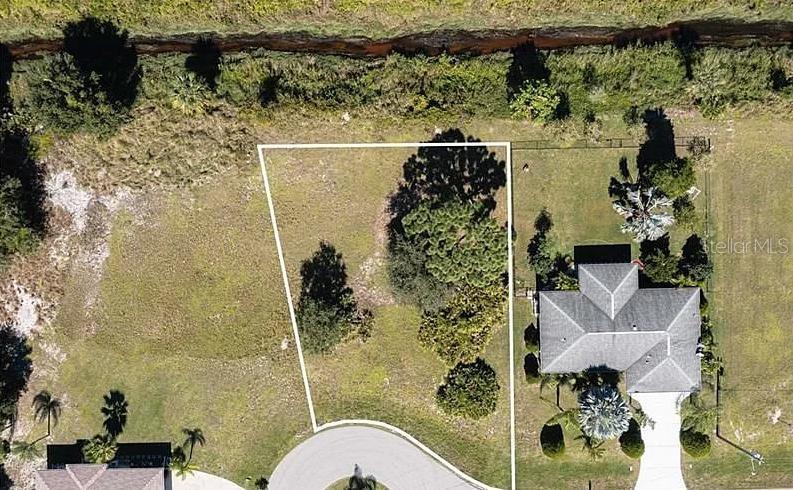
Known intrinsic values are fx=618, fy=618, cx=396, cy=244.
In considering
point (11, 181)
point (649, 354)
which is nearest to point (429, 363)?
point (649, 354)

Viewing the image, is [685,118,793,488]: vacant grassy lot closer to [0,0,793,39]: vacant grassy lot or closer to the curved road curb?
[0,0,793,39]: vacant grassy lot

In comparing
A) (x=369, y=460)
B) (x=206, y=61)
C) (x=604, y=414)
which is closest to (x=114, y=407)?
(x=369, y=460)

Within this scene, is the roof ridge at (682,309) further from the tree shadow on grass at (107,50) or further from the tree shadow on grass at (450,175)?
the tree shadow on grass at (107,50)

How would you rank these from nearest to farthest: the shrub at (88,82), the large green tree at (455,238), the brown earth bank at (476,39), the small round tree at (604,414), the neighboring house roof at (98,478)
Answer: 1. the large green tree at (455,238)
2. the shrub at (88,82)
3. the small round tree at (604,414)
4. the neighboring house roof at (98,478)
5. the brown earth bank at (476,39)

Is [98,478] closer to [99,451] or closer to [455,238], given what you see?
[99,451]

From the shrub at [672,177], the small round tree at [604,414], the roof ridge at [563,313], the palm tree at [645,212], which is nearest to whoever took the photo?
the small round tree at [604,414]

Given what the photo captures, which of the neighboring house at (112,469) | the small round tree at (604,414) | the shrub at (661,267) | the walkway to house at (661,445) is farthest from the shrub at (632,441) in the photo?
the neighboring house at (112,469)
